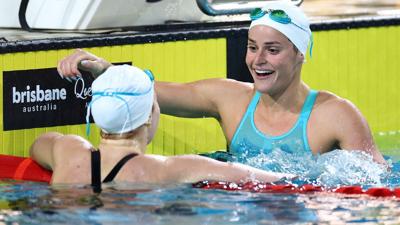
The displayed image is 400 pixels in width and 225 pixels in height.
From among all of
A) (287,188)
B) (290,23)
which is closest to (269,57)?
(290,23)

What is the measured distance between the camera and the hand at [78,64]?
5.33m

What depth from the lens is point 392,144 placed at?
7113mm

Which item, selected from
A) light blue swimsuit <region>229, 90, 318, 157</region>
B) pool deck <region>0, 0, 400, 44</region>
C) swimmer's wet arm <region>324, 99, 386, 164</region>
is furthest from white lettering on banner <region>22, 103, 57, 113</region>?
swimmer's wet arm <region>324, 99, 386, 164</region>

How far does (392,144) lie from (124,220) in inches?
120

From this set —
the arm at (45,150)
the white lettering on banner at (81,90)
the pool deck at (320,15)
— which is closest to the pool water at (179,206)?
the arm at (45,150)

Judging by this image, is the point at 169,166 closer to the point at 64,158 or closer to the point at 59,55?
Answer: the point at 64,158

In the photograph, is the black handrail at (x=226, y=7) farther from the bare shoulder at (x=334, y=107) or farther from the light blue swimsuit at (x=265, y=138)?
the bare shoulder at (x=334, y=107)

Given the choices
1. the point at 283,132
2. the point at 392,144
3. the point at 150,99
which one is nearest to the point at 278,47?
the point at 283,132

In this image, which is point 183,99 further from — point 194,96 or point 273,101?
point 273,101

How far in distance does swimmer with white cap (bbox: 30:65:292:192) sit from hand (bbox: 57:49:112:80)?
1.40 ft

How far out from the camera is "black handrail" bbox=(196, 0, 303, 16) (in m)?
7.19

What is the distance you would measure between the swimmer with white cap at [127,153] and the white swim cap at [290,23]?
0.79 metres

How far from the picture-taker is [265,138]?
575cm

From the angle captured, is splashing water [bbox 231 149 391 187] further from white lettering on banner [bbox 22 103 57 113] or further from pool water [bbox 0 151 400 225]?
white lettering on banner [bbox 22 103 57 113]
